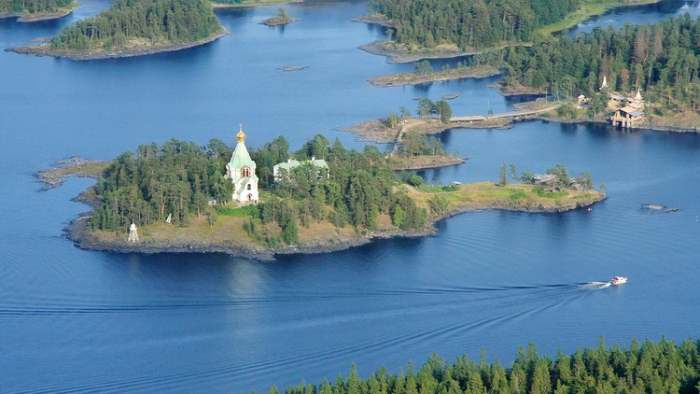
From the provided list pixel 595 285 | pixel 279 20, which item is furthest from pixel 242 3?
pixel 595 285

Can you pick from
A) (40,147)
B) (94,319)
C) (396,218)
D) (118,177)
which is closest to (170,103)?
(40,147)

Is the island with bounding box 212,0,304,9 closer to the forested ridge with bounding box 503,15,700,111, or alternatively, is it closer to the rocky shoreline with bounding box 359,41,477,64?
the rocky shoreline with bounding box 359,41,477,64

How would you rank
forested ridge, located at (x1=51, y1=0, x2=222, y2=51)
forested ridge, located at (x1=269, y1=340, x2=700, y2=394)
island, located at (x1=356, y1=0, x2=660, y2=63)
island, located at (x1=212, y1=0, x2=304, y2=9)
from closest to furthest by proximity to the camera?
forested ridge, located at (x1=269, y1=340, x2=700, y2=394)
island, located at (x1=356, y1=0, x2=660, y2=63)
forested ridge, located at (x1=51, y1=0, x2=222, y2=51)
island, located at (x1=212, y1=0, x2=304, y2=9)

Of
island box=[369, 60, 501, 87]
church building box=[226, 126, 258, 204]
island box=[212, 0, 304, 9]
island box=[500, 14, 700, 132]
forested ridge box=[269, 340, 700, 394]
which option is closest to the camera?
forested ridge box=[269, 340, 700, 394]

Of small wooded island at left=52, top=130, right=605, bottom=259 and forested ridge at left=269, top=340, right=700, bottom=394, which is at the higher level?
small wooded island at left=52, top=130, right=605, bottom=259

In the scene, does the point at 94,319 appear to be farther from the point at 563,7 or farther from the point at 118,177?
the point at 563,7

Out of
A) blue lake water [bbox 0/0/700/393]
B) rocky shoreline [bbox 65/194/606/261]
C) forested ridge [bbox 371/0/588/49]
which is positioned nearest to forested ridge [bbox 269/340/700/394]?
blue lake water [bbox 0/0/700/393]
